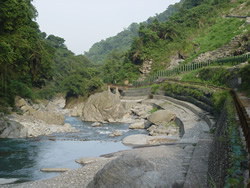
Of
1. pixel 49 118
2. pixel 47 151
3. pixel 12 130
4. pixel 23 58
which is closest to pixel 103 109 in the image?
pixel 49 118

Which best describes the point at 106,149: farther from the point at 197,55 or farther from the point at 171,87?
the point at 197,55

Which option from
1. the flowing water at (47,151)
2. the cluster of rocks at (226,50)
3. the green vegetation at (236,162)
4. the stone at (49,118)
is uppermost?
the cluster of rocks at (226,50)

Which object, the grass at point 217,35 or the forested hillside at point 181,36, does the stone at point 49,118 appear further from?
the forested hillside at point 181,36

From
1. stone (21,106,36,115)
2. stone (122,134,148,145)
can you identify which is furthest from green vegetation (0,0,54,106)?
stone (122,134,148,145)

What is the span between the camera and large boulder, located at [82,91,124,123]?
1039 inches

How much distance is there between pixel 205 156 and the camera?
746 cm

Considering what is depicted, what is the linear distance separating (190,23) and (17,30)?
42161 millimetres

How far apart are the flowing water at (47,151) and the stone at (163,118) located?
3711 millimetres

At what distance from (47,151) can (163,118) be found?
8911 millimetres

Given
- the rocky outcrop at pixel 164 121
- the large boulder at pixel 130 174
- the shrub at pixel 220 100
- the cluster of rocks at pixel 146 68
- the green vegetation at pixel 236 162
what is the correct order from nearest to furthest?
the green vegetation at pixel 236 162, the large boulder at pixel 130 174, the shrub at pixel 220 100, the rocky outcrop at pixel 164 121, the cluster of rocks at pixel 146 68

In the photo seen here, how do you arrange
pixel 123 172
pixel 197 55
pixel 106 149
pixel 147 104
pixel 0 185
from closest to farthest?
1. pixel 123 172
2. pixel 0 185
3. pixel 106 149
4. pixel 147 104
5. pixel 197 55

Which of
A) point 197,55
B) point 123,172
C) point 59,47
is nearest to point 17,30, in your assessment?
point 123,172

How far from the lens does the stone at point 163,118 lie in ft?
60.8

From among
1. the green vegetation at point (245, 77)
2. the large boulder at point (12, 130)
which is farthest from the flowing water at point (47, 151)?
the green vegetation at point (245, 77)
